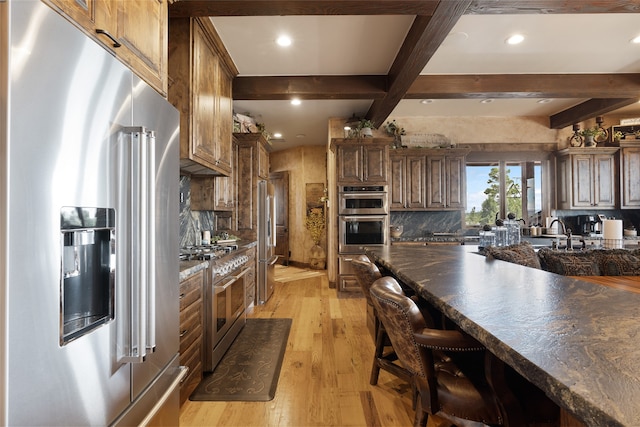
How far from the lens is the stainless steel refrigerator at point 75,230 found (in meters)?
0.73

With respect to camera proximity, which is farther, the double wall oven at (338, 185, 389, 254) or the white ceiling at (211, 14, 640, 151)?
the double wall oven at (338, 185, 389, 254)

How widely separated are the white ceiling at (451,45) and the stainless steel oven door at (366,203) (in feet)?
5.88

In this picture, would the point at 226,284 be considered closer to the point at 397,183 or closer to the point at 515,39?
the point at 515,39

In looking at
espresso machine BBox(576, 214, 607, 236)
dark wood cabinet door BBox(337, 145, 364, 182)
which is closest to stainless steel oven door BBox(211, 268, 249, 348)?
dark wood cabinet door BBox(337, 145, 364, 182)

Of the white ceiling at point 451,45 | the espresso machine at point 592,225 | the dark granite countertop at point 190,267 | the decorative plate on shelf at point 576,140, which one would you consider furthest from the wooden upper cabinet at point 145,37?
the espresso machine at point 592,225

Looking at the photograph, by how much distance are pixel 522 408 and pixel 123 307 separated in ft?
4.72

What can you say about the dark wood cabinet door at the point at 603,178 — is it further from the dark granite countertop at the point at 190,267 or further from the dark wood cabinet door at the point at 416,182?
the dark granite countertop at the point at 190,267

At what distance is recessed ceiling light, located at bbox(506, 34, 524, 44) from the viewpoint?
3.12 m

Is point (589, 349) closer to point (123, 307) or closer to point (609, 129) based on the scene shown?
point (123, 307)

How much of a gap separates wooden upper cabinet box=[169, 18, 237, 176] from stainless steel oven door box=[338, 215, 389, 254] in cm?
234

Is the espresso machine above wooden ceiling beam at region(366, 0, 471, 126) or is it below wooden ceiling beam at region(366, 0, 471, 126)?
below

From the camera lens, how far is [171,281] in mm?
1482

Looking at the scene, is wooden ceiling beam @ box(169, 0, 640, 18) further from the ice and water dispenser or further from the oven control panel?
the ice and water dispenser

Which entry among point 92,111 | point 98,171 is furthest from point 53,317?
point 92,111
